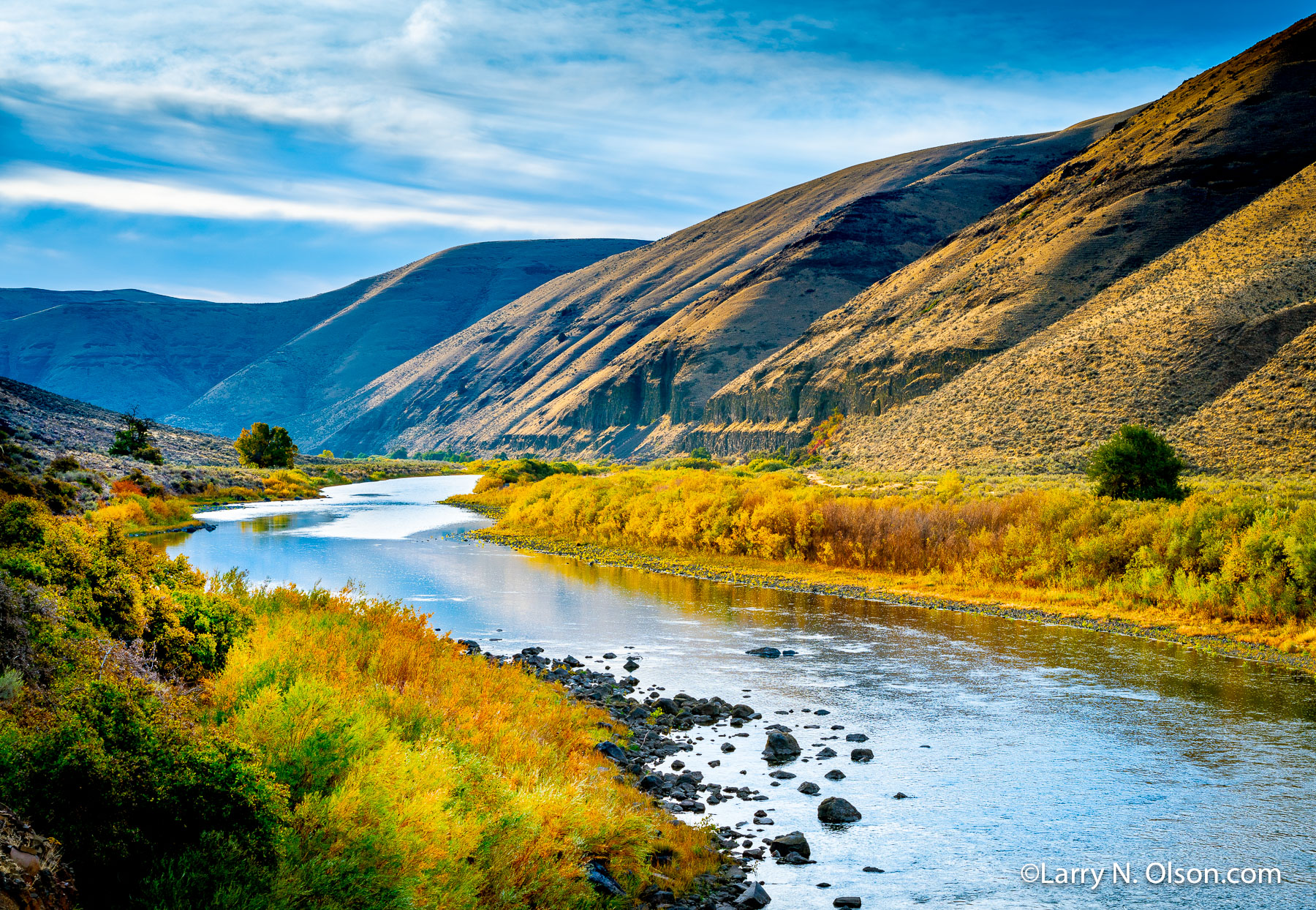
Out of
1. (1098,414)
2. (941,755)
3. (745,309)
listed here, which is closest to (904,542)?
Result: (941,755)

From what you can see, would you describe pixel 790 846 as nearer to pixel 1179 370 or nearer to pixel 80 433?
pixel 1179 370

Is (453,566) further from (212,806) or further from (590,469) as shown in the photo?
(590,469)

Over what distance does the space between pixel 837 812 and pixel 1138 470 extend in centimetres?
2101

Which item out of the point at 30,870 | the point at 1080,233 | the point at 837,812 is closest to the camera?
the point at 30,870

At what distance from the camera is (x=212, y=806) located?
6031 millimetres

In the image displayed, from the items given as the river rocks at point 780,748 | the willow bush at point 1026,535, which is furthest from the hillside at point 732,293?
the river rocks at point 780,748

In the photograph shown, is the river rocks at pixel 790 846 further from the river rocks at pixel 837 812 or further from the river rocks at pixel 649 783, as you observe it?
the river rocks at pixel 649 783

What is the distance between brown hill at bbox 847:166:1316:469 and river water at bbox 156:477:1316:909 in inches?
905

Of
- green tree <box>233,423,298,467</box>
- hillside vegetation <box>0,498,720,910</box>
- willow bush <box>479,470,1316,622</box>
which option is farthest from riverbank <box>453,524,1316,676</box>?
green tree <box>233,423,298,467</box>

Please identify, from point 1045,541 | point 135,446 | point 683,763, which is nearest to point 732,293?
point 135,446

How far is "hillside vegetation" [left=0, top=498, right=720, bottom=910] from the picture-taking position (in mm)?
5750

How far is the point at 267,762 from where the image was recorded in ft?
23.5

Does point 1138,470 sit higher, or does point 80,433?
point 1138,470

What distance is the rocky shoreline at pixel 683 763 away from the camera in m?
8.02
